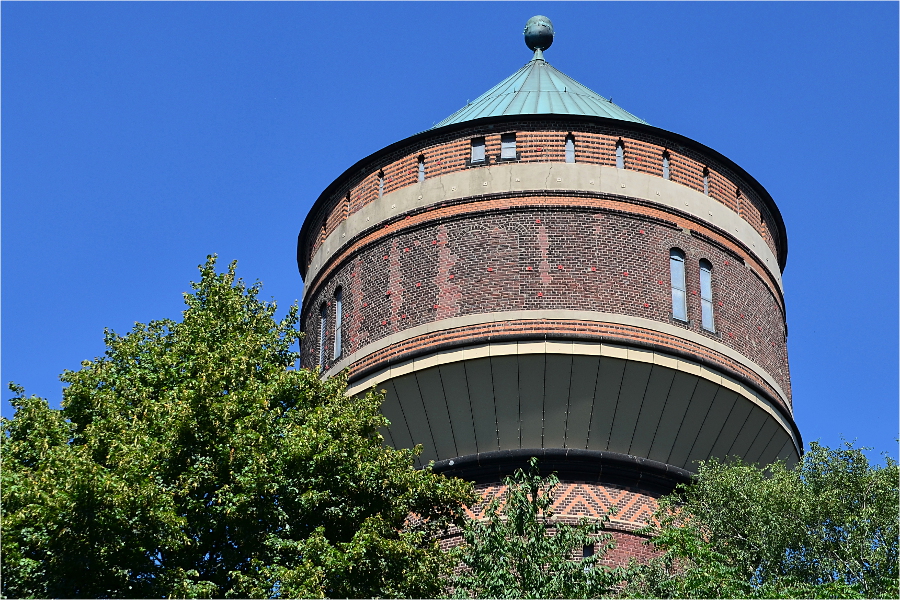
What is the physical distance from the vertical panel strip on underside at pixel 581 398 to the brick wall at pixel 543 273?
2.32ft

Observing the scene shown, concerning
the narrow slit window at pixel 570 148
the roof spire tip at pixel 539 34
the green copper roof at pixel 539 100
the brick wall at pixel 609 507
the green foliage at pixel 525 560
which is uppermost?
the roof spire tip at pixel 539 34

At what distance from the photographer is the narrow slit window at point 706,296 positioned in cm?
2136

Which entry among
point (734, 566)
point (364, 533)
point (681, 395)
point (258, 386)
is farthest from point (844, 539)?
point (258, 386)

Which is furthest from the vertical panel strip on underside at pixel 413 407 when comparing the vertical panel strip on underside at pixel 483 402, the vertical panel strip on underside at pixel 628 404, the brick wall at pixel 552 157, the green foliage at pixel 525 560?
the green foliage at pixel 525 560

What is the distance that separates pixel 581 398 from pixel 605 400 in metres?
0.34

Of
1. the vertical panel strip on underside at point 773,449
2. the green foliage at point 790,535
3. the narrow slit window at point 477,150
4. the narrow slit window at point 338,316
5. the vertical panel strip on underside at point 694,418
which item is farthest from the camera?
the narrow slit window at point 338,316

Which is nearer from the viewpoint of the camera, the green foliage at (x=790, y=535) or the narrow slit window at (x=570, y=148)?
the green foliage at (x=790, y=535)

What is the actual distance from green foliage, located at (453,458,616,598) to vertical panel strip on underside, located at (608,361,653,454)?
14.0 ft

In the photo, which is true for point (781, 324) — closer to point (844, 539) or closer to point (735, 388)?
point (735, 388)

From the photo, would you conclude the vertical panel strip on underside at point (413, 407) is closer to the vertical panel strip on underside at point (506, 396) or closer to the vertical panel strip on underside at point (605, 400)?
the vertical panel strip on underside at point (506, 396)

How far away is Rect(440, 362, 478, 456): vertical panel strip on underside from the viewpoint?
20469 millimetres

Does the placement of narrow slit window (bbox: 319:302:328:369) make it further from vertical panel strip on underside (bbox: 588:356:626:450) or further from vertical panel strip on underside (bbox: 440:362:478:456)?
vertical panel strip on underside (bbox: 588:356:626:450)

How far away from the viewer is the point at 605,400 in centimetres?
2050

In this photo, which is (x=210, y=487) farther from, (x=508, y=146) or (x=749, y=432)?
(x=749, y=432)
